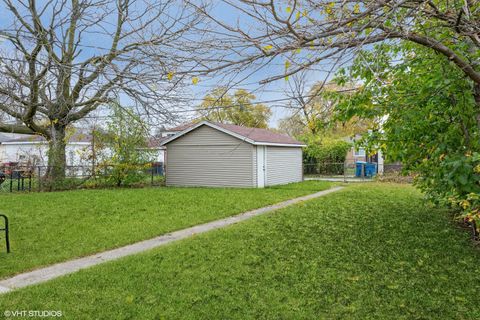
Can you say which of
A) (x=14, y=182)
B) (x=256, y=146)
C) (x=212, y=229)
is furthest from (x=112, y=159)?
(x=212, y=229)

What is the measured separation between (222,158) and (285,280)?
11.9m

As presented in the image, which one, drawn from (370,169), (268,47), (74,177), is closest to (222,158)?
(74,177)

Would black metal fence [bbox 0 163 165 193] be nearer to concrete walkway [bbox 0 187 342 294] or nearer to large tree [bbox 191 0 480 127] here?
concrete walkway [bbox 0 187 342 294]

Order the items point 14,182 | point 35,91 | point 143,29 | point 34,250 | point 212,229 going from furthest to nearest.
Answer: point 14,182 < point 212,229 < point 34,250 < point 35,91 < point 143,29

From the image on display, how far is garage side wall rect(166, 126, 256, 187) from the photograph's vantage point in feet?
50.4

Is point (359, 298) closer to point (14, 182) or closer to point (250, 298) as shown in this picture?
point (250, 298)

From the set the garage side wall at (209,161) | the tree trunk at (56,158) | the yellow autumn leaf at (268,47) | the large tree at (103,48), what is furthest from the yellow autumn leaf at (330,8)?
the tree trunk at (56,158)

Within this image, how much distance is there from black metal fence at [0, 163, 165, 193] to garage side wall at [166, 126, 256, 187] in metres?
1.37

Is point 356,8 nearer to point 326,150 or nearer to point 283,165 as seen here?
point 283,165

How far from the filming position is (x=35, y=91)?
416cm

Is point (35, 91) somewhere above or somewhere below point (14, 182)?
above

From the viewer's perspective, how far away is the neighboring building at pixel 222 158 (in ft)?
50.3

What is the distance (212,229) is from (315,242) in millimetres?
2257

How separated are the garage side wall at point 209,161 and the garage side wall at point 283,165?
1523 mm
